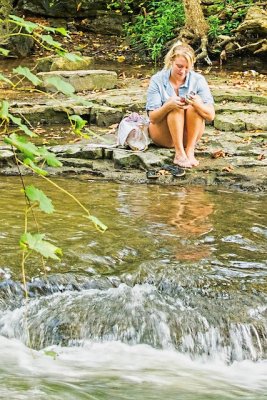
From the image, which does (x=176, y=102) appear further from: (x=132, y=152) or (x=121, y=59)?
(x=121, y=59)

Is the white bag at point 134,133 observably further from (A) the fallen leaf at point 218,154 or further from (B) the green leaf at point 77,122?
(B) the green leaf at point 77,122

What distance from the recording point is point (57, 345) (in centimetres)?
379

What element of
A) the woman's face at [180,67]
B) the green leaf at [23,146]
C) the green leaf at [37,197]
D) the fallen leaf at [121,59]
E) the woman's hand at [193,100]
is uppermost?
the green leaf at [23,146]

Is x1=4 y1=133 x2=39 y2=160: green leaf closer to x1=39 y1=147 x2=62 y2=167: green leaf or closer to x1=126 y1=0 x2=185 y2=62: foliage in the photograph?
x1=39 y1=147 x2=62 y2=167: green leaf

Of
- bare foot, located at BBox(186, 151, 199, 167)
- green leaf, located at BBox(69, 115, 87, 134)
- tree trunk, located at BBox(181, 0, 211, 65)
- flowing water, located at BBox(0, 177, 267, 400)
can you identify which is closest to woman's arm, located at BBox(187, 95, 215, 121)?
bare foot, located at BBox(186, 151, 199, 167)

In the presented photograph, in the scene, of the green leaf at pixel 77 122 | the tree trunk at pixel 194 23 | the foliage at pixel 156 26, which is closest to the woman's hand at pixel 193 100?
the green leaf at pixel 77 122

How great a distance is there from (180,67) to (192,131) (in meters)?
0.61

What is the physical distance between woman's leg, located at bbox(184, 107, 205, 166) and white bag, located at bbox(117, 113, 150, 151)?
47 cm

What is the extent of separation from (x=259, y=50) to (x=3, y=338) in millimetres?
9484

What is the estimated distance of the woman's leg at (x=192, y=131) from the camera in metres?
6.49

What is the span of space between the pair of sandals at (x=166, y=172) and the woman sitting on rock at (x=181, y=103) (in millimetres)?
68

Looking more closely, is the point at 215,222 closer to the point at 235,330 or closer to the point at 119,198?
the point at 119,198

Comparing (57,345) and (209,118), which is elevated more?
(209,118)

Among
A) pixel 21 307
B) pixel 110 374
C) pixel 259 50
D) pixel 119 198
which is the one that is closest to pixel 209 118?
pixel 119 198
